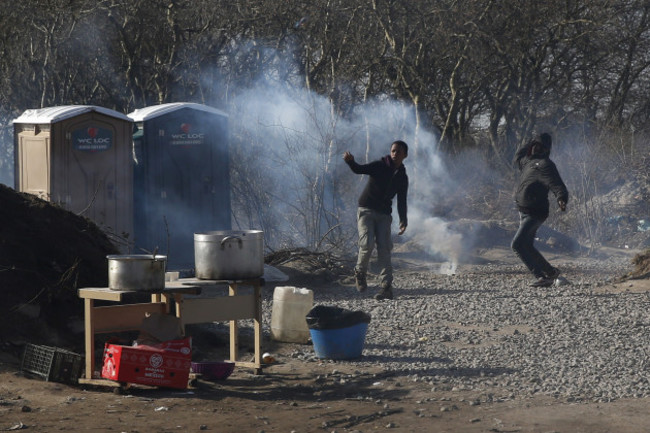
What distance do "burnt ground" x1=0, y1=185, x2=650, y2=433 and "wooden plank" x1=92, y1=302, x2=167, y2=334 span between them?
1.55ft

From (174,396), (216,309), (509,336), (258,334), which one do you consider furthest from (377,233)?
(174,396)

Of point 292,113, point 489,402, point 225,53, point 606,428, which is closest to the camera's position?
point 606,428

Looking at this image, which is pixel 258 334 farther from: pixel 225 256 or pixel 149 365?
pixel 149 365

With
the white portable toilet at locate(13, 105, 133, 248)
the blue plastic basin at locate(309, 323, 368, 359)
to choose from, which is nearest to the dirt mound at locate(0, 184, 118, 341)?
the blue plastic basin at locate(309, 323, 368, 359)

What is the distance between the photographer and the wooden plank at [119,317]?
6.77 metres

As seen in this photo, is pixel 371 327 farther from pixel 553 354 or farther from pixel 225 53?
pixel 225 53

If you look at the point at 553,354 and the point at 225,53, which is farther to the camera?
the point at 225,53

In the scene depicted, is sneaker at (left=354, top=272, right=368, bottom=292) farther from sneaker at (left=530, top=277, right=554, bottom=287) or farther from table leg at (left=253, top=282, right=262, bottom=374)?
table leg at (left=253, top=282, right=262, bottom=374)

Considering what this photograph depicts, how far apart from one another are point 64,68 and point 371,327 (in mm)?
12358

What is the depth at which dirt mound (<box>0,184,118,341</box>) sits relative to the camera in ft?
26.2

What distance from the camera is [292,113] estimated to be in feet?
53.0

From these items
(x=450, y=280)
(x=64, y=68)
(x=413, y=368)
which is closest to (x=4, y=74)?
(x=64, y=68)

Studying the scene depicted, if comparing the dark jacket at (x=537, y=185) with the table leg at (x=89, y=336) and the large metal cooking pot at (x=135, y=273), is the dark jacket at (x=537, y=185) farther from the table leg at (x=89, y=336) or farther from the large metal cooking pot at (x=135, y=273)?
the table leg at (x=89, y=336)

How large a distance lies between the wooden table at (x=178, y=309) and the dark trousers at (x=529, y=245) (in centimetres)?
471
